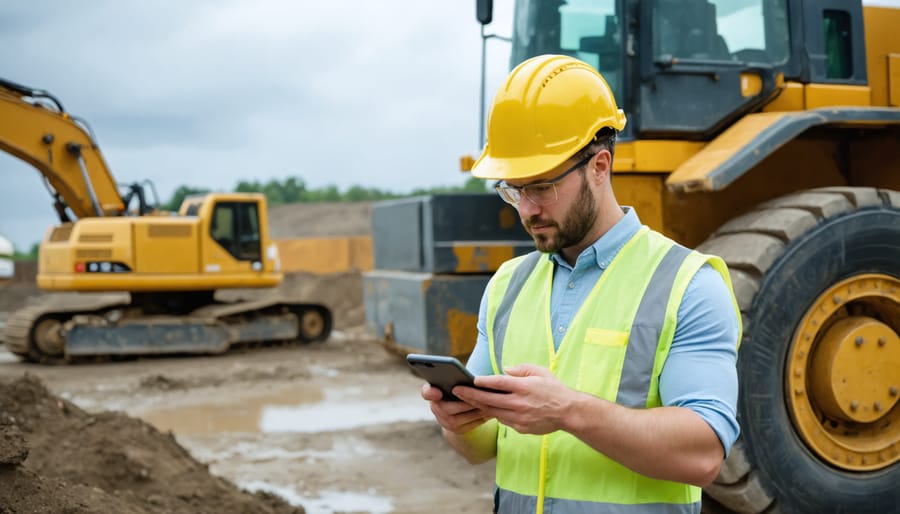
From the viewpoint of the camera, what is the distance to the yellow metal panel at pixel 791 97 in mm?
5547

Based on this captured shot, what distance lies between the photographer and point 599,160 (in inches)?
85.0

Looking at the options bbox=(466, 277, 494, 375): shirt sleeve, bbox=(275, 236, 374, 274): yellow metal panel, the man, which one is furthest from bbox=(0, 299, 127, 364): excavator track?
the man

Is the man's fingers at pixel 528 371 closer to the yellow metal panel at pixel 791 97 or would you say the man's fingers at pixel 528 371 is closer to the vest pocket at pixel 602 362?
the vest pocket at pixel 602 362

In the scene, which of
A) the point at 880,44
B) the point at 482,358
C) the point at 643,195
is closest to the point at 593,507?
the point at 482,358

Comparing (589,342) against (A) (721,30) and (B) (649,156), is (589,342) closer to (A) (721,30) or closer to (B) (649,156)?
(B) (649,156)

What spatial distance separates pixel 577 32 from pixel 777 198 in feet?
5.25

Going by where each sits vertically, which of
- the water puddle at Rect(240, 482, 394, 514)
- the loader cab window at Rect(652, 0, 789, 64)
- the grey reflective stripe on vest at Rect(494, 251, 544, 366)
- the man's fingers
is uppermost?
the loader cab window at Rect(652, 0, 789, 64)

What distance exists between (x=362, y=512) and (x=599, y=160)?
4.08 metres

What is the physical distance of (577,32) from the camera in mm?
5691

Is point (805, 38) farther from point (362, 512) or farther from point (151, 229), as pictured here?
point (151, 229)

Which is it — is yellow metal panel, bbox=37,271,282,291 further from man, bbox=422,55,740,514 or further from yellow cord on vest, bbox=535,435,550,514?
yellow cord on vest, bbox=535,435,550,514

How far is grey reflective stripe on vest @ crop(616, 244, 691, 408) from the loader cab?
11.3 feet

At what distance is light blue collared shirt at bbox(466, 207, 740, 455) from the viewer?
1899 millimetres

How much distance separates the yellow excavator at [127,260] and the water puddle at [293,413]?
4608 mm
